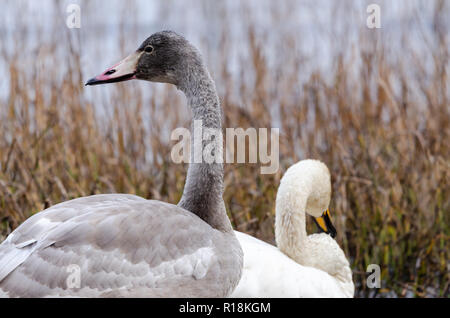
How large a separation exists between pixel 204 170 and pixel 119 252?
1.86 ft

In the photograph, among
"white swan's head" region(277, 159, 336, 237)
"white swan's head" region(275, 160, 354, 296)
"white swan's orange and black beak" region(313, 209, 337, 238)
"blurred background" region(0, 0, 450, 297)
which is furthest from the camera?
"blurred background" region(0, 0, 450, 297)

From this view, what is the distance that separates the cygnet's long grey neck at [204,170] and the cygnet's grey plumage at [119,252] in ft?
0.07

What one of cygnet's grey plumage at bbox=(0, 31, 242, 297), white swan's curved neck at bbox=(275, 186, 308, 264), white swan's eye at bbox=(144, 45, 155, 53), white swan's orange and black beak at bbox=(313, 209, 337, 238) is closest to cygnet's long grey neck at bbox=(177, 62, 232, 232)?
cygnet's grey plumage at bbox=(0, 31, 242, 297)

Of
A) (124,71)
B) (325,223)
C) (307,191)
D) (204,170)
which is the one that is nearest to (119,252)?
(204,170)

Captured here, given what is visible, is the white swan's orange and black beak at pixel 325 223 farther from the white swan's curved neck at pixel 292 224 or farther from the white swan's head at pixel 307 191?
the white swan's curved neck at pixel 292 224

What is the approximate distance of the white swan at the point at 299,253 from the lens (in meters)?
3.07

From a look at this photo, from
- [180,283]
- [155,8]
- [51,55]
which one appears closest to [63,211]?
[180,283]

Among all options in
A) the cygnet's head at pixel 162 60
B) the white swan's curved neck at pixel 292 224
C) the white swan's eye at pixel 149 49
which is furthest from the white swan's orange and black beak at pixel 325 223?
the white swan's eye at pixel 149 49

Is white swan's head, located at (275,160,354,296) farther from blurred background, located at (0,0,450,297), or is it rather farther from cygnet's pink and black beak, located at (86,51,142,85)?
cygnet's pink and black beak, located at (86,51,142,85)

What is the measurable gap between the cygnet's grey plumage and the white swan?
1.02ft

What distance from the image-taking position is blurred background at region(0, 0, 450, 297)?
409 cm

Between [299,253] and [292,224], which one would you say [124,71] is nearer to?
[292,224]

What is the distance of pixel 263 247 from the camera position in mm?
3252

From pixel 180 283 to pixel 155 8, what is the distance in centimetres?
341
